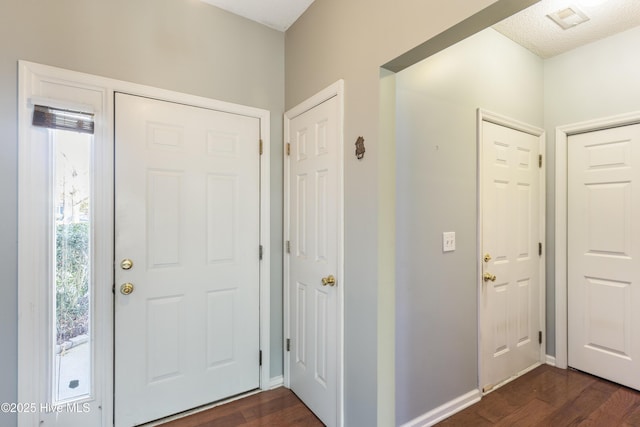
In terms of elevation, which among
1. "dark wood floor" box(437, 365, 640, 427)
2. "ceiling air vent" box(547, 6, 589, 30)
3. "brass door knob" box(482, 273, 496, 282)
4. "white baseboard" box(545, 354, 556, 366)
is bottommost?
"dark wood floor" box(437, 365, 640, 427)

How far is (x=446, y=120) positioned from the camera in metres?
1.90

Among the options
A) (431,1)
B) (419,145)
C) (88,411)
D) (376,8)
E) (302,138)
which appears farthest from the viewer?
(302,138)

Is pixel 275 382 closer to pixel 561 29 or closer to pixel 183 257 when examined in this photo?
pixel 183 257

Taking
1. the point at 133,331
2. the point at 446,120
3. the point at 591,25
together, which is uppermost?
the point at 591,25

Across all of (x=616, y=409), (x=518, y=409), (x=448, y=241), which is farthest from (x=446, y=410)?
(x=616, y=409)

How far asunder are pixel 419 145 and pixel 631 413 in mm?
2269

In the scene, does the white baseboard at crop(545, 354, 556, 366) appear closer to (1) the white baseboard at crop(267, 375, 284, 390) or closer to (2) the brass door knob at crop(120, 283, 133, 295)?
(1) the white baseboard at crop(267, 375, 284, 390)

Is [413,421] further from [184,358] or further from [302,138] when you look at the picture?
[302,138]

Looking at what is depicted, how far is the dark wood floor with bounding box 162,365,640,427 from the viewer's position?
6.10ft

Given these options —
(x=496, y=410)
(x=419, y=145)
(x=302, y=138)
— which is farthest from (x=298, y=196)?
(x=496, y=410)

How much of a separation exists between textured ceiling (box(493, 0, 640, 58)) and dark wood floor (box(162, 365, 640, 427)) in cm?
267

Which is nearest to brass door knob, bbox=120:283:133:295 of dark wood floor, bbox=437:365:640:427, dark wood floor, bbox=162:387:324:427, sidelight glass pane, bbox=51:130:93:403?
sidelight glass pane, bbox=51:130:93:403

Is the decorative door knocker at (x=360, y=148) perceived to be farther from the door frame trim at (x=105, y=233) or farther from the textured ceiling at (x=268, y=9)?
the textured ceiling at (x=268, y=9)

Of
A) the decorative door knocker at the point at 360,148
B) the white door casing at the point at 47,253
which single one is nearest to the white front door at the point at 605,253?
the decorative door knocker at the point at 360,148
